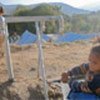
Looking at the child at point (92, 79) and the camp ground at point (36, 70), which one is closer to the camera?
the child at point (92, 79)

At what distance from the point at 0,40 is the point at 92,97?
3.76 meters

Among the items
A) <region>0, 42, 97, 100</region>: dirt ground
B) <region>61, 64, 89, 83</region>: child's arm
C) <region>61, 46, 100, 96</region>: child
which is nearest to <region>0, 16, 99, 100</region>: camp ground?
<region>0, 42, 97, 100</region>: dirt ground

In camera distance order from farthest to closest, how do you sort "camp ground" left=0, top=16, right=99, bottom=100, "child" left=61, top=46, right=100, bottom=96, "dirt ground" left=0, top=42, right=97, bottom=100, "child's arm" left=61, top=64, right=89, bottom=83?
"dirt ground" left=0, top=42, right=97, bottom=100, "camp ground" left=0, top=16, right=99, bottom=100, "child's arm" left=61, top=64, right=89, bottom=83, "child" left=61, top=46, right=100, bottom=96

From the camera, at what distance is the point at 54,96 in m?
6.12

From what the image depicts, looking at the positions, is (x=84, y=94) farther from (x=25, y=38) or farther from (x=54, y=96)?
(x=25, y=38)

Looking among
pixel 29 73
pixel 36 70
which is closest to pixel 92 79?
pixel 29 73

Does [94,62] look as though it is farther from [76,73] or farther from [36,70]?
[36,70]

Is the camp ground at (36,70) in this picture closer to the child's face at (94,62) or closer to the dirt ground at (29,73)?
the dirt ground at (29,73)

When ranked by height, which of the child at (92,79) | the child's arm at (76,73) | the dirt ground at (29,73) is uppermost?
the child at (92,79)

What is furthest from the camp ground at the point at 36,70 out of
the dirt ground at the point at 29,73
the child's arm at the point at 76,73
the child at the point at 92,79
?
the child at the point at 92,79

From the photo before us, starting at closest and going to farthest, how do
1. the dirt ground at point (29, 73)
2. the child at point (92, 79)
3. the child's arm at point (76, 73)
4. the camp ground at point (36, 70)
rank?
the child at point (92, 79) < the child's arm at point (76, 73) < the camp ground at point (36, 70) < the dirt ground at point (29, 73)

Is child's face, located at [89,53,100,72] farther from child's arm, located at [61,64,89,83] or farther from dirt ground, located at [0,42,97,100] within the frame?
dirt ground, located at [0,42,97,100]

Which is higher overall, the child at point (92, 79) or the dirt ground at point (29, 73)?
the child at point (92, 79)

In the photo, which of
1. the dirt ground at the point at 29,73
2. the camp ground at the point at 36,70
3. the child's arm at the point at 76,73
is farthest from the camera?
the dirt ground at the point at 29,73
